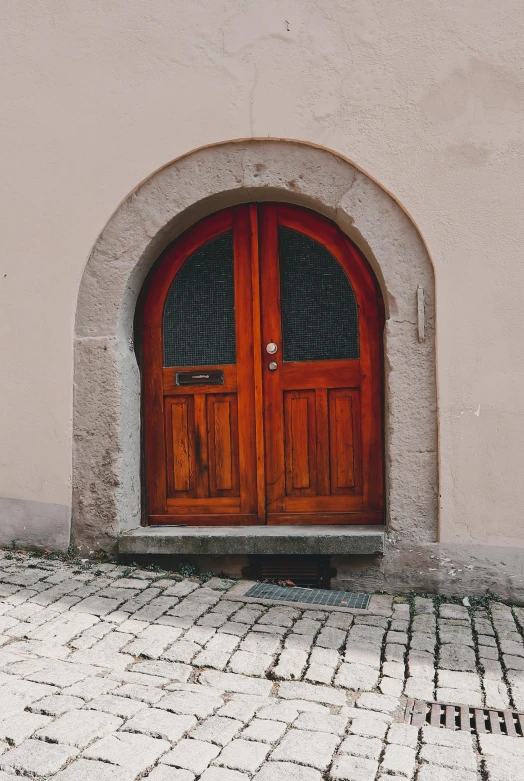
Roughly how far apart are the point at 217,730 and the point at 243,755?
0.19 meters

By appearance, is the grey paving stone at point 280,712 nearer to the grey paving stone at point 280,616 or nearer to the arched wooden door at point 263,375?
the grey paving stone at point 280,616

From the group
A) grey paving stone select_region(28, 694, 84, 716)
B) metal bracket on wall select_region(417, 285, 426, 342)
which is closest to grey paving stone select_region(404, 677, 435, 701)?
grey paving stone select_region(28, 694, 84, 716)

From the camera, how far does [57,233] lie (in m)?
4.64

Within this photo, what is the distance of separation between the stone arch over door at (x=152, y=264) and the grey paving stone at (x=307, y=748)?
6.04 ft

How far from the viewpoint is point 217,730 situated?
2.56m

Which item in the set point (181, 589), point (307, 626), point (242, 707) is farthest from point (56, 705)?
point (181, 589)

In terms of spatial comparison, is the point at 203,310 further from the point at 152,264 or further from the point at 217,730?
the point at 217,730

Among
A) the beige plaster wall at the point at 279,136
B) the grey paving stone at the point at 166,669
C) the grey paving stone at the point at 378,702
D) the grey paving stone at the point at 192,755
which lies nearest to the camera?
the grey paving stone at the point at 192,755

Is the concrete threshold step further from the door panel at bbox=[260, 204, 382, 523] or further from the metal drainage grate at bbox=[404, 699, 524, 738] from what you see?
the metal drainage grate at bbox=[404, 699, 524, 738]

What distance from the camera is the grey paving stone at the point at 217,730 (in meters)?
2.49

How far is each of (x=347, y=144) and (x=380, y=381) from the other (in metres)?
1.45

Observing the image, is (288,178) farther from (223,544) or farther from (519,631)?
(519,631)

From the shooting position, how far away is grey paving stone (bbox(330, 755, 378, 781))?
2.30 m

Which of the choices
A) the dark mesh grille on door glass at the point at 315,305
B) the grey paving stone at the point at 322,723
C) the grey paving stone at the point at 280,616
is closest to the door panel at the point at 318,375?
the dark mesh grille on door glass at the point at 315,305
